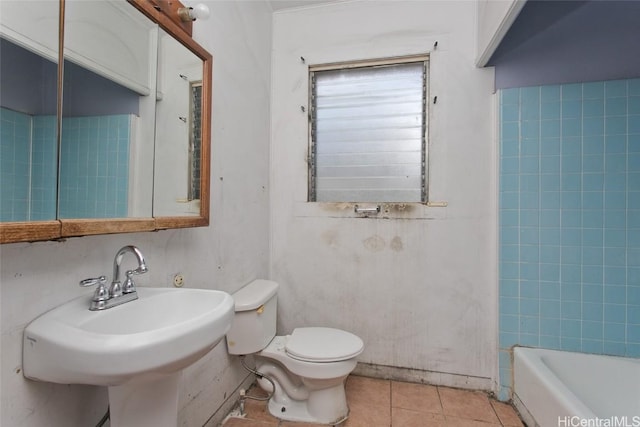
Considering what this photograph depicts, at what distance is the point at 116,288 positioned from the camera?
865mm

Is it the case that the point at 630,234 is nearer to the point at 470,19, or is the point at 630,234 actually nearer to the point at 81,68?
the point at 470,19

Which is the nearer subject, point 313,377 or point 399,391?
point 313,377

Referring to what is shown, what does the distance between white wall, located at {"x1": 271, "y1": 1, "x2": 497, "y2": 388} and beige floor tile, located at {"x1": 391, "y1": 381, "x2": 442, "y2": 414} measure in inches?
2.5

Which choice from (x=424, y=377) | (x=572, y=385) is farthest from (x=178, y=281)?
(x=572, y=385)

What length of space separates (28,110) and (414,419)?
1.97 m

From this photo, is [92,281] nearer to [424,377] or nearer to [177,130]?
[177,130]


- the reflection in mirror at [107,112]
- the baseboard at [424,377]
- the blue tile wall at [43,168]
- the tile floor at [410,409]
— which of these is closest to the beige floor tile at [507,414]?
the tile floor at [410,409]

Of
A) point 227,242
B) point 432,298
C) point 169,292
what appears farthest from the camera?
point 432,298

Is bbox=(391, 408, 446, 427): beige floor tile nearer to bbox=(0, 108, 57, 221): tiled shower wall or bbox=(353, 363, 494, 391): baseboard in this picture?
bbox=(353, 363, 494, 391): baseboard

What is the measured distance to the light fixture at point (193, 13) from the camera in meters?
1.10

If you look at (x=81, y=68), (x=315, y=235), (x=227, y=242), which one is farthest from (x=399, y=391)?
(x=81, y=68)

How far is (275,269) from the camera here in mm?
2070

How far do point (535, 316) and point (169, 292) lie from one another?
75.3 inches

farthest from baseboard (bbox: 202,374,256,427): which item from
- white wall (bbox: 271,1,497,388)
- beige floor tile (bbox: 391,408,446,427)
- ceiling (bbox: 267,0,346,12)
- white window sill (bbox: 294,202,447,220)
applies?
ceiling (bbox: 267,0,346,12)
